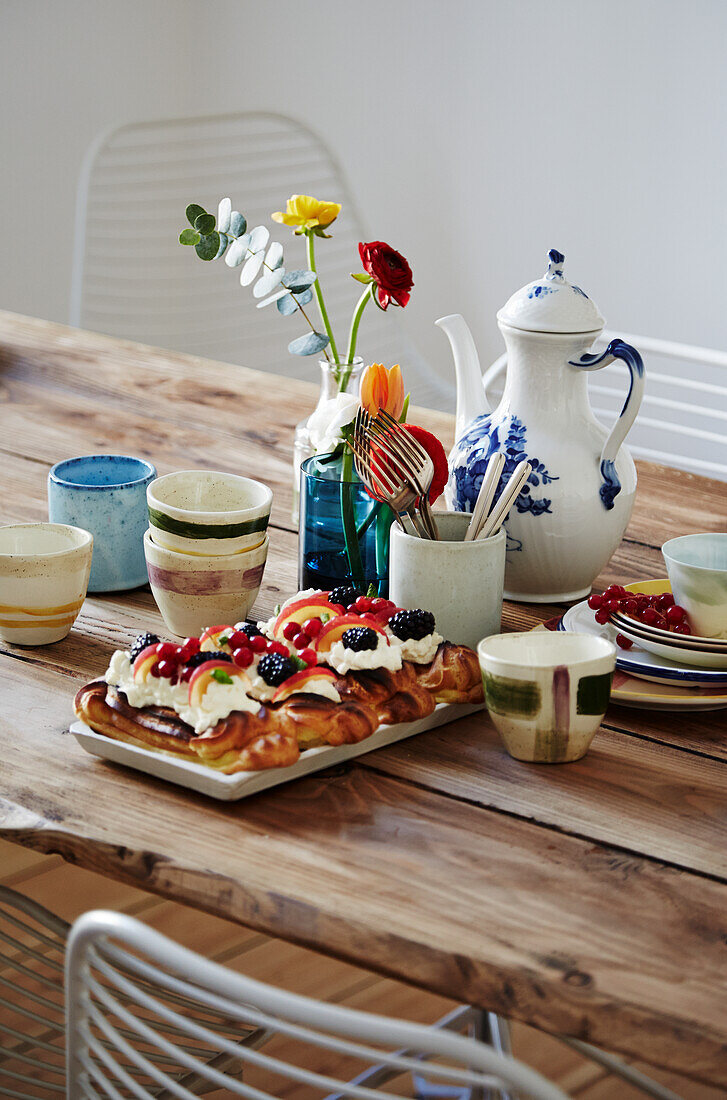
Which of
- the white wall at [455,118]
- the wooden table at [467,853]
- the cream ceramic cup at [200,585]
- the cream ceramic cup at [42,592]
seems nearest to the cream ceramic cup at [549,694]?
the wooden table at [467,853]

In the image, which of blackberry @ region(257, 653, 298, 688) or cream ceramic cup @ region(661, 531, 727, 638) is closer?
blackberry @ region(257, 653, 298, 688)

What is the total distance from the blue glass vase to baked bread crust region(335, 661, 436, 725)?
0.56ft

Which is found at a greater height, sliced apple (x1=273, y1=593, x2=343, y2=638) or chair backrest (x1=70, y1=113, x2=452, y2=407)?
chair backrest (x1=70, y1=113, x2=452, y2=407)

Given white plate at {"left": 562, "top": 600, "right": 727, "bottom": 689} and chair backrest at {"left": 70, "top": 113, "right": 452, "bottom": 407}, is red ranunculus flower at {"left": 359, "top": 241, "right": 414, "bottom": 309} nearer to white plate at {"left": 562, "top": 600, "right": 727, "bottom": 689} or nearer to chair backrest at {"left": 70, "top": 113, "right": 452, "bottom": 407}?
white plate at {"left": 562, "top": 600, "right": 727, "bottom": 689}

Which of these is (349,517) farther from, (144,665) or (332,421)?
(144,665)

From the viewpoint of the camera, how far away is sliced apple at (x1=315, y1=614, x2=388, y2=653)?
0.83 m

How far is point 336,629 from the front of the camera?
837 mm

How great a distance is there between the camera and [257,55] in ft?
10.9

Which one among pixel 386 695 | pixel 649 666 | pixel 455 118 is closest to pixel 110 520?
pixel 386 695

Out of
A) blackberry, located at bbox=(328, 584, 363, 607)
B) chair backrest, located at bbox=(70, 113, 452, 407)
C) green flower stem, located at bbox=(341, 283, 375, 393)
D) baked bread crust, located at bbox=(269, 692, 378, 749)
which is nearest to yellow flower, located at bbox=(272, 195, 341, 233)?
green flower stem, located at bbox=(341, 283, 375, 393)

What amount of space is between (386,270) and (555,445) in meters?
0.22

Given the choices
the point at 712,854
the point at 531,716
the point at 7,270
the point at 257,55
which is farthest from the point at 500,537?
the point at 257,55

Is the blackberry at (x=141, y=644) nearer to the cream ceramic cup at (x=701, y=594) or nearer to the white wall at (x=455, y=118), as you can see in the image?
the cream ceramic cup at (x=701, y=594)

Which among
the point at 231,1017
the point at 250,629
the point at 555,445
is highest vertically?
the point at 555,445
